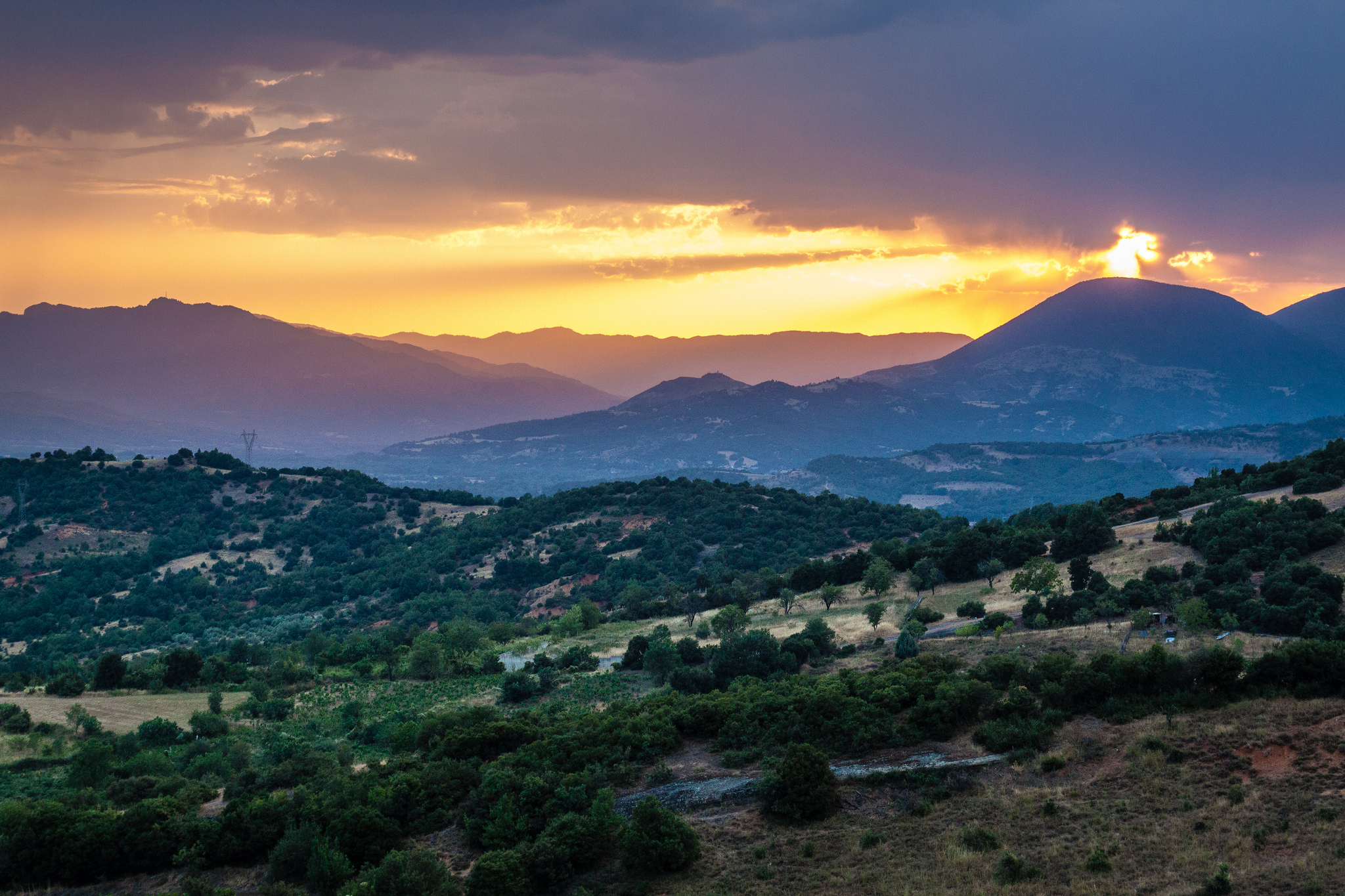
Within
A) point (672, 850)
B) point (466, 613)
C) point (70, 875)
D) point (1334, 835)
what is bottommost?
point (466, 613)

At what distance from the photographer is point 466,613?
95.3 metres

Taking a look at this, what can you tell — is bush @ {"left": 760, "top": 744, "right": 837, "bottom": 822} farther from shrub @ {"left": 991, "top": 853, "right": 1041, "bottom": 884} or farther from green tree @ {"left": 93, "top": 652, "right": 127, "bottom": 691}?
green tree @ {"left": 93, "top": 652, "right": 127, "bottom": 691}

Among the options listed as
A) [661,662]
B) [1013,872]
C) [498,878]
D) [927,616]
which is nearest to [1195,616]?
[927,616]

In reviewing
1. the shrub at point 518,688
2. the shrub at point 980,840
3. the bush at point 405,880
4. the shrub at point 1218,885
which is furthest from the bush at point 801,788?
the shrub at point 518,688

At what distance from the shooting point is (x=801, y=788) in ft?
88.5

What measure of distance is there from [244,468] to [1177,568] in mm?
132316

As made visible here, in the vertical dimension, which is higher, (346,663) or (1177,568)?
(1177,568)

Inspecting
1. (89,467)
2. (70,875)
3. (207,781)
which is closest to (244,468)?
(89,467)

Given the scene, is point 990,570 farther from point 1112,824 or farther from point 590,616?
point 1112,824

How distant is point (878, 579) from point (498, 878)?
1817 inches

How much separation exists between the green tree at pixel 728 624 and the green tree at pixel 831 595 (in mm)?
7438

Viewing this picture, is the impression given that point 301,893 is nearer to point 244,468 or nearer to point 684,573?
point 684,573

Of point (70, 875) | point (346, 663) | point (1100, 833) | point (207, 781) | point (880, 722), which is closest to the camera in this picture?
point (1100, 833)

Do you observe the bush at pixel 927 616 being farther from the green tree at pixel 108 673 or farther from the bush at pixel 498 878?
the green tree at pixel 108 673
